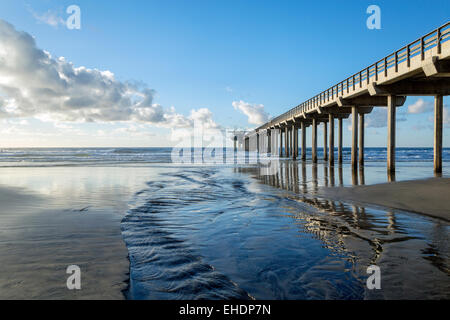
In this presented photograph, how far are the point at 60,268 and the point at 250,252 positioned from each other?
2351 mm

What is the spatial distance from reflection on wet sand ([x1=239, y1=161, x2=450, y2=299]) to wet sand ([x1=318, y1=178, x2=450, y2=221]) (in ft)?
2.50

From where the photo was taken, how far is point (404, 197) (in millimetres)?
8617

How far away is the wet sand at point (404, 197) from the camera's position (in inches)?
279

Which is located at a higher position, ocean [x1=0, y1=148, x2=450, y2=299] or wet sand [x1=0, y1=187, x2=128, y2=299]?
wet sand [x1=0, y1=187, x2=128, y2=299]

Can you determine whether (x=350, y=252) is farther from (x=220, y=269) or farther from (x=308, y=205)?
(x=308, y=205)

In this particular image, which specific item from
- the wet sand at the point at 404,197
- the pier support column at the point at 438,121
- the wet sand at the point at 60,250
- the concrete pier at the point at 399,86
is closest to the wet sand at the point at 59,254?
the wet sand at the point at 60,250

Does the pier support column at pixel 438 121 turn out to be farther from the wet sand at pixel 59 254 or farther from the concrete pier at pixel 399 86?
the wet sand at pixel 59 254

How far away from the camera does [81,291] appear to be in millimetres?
2914

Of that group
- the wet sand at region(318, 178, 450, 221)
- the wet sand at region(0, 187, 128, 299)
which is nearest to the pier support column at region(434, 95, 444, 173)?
the wet sand at region(318, 178, 450, 221)

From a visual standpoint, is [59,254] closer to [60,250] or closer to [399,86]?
[60,250]

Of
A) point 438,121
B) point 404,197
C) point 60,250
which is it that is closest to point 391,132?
point 438,121

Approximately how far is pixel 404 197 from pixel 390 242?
16.0ft

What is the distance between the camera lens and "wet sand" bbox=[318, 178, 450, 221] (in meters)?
7.07

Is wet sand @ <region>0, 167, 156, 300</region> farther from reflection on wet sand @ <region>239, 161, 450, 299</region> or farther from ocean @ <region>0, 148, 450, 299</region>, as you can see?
reflection on wet sand @ <region>239, 161, 450, 299</region>
